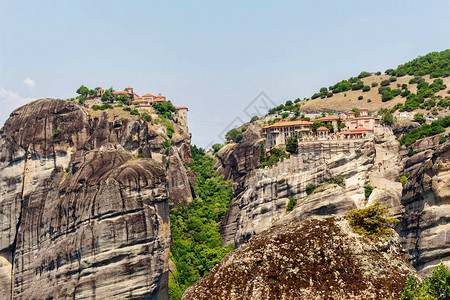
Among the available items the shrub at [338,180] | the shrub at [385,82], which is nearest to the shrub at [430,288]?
the shrub at [338,180]

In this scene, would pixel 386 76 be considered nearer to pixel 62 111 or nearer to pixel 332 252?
pixel 62 111

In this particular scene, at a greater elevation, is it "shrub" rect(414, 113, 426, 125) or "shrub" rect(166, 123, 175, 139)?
"shrub" rect(166, 123, 175, 139)

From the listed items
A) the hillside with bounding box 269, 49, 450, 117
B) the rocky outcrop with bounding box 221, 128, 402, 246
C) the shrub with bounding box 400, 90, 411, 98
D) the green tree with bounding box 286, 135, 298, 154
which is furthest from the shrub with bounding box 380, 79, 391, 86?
the green tree with bounding box 286, 135, 298, 154

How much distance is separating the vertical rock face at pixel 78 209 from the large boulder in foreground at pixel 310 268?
56332 millimetres

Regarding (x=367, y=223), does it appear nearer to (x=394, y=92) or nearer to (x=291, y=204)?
(x=291, y=204)

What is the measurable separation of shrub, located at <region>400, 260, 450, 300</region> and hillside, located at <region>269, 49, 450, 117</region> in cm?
8814

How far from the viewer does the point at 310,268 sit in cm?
2019

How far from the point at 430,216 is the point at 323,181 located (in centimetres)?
2517

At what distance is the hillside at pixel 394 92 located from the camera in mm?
114875

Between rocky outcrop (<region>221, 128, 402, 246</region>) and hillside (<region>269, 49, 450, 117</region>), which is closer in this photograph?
rocky outcrop (<region>221, 128, 402, 246</region>)

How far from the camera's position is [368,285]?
19750 mm

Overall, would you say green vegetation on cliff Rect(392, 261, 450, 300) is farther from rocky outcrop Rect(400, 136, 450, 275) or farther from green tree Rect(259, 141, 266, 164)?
green tree Rect(259, 141, 266, 164)

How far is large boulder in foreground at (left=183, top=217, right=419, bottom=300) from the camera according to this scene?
1964cm

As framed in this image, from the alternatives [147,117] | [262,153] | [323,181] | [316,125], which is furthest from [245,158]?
[323,181]
